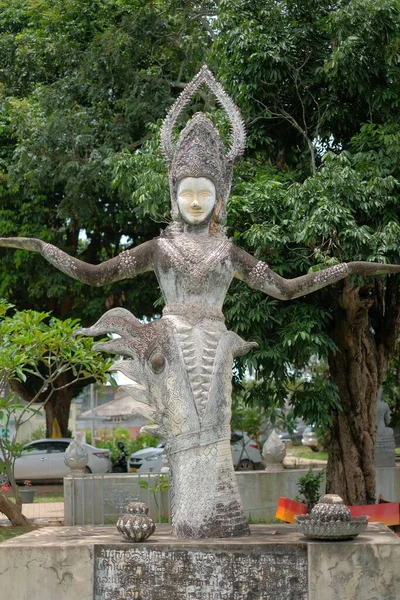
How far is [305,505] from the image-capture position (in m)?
13.0

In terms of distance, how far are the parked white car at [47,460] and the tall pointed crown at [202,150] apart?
634 inches

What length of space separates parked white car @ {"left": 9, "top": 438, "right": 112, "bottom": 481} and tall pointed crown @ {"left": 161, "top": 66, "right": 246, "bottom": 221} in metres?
16.1

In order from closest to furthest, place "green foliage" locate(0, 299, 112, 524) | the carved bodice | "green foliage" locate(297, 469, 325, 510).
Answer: the carved bodice
"green foliage" locate(0, 299, 112, 524)
"green foliage" locate(297, 469, 325, 510)

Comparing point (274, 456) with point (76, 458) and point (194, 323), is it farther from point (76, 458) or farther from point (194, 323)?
point (194, 323)

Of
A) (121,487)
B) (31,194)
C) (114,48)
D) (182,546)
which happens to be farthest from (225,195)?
(31,194)

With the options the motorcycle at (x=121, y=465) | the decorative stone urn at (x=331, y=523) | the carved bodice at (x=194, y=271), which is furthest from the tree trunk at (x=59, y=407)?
the decorative stone urn at (x=331, y=523)

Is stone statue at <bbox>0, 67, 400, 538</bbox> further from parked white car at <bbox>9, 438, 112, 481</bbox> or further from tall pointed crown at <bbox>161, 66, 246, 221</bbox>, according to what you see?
parked white car at <bbox>9, 438, 112, 481</bbox>

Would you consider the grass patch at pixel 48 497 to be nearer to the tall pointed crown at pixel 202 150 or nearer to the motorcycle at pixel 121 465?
the motorcycle at pixel 121 465

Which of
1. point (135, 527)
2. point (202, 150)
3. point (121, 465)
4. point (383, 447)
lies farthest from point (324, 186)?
point (121, 465)

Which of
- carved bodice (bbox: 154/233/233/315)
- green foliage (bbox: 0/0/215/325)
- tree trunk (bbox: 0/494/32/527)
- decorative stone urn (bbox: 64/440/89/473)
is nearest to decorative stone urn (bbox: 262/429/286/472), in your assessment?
decorative stone urn (bbox: 64/440/89/473)

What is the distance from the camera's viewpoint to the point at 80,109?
17.1 meters

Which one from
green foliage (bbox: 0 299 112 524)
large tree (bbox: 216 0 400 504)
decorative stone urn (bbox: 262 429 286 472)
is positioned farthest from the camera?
decorative stone urn (bbox: 262 429 286 472)

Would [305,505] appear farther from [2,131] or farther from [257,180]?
[2,131]

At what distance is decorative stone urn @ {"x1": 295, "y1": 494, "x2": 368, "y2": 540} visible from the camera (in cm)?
615
